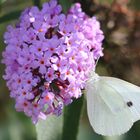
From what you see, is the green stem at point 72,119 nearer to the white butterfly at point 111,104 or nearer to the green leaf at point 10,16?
the white butterfly at point 111,104

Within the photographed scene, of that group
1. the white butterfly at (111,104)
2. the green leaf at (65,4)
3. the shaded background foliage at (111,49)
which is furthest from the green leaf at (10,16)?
the white butterfly at (111,104)

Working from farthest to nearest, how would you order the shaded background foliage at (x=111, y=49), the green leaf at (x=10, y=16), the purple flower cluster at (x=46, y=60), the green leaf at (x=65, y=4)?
the shaded background foliage at (x=111, y=49) < the green leaf at (x=10, y=16) < the green leaf at (x=65, y=4) < the purple flower cluster at (x=46, y=60)

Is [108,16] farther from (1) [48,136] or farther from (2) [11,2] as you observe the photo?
(1) [48,136]

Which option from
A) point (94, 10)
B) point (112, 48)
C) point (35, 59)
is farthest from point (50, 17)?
point (112, 48)

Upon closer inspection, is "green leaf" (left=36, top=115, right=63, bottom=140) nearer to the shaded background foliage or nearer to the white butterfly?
the white butterfly

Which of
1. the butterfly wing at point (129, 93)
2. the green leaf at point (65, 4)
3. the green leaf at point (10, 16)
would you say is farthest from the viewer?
the green leaf at point (10, 16)

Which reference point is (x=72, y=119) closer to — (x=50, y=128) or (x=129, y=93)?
(x=50, y=128)
